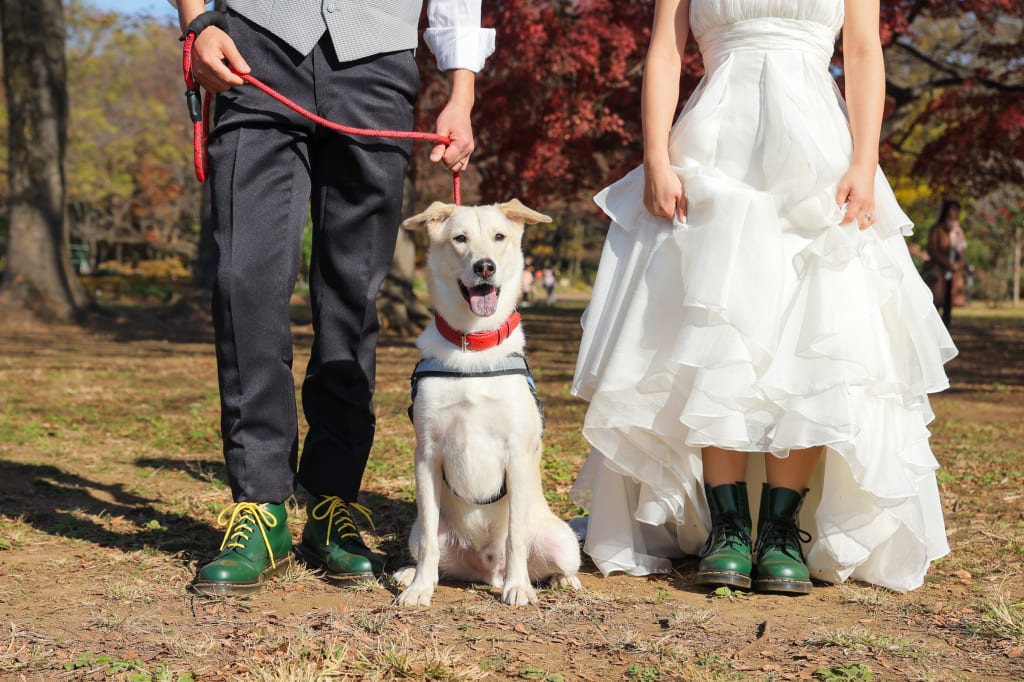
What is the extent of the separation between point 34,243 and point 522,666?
14.8 metres

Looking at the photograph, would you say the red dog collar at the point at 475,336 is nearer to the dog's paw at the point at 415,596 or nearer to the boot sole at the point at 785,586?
the dog's paw at the point at 415,596

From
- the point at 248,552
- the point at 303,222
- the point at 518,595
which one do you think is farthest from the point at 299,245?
the point at 518,595

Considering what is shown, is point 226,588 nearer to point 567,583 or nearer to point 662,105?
point 567,583

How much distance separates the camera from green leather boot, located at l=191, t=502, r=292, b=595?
305 centimetres

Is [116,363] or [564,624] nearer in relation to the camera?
[564,624]

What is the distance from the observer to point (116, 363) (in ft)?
34.8

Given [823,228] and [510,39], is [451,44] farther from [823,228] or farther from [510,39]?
[510,39]

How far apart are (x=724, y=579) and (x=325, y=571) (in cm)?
130

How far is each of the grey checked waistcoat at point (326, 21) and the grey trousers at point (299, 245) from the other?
0.16 feet

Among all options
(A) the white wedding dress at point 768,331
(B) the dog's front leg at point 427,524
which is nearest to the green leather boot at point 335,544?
(B) the dog's front leg at point 427,524

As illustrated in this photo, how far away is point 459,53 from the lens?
11.3 feet

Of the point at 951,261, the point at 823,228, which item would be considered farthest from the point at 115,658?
the point at 951,261

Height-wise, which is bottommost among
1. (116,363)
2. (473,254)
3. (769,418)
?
(116,363)

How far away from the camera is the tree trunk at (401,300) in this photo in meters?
14.4
